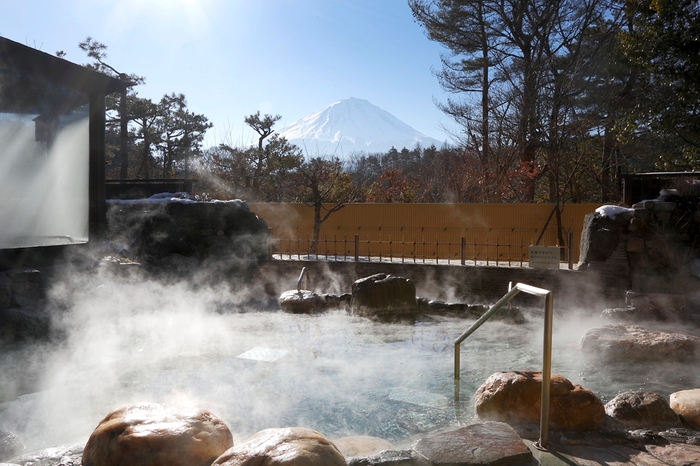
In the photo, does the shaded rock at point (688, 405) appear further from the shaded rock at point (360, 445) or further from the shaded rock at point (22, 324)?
the shaded rock at point (22, 324)

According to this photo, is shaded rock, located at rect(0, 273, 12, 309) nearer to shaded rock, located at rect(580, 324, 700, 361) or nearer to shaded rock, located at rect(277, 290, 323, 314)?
shaded rock, located at rect(277, 290, 323, 314)

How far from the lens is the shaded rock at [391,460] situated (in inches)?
120

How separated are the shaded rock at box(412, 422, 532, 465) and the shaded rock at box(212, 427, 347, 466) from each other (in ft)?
2.00

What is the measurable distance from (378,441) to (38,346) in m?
5.24

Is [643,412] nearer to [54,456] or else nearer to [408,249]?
[54,456]

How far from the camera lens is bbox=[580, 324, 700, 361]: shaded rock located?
619 cm

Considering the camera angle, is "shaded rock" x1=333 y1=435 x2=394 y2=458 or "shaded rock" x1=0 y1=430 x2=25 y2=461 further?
"shaded rock" x1=0 y1=430 x2=25 y2=461

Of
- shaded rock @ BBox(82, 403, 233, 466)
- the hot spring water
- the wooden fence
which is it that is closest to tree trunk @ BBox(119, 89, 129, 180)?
the wooden fence

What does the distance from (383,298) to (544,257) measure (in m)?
3.18

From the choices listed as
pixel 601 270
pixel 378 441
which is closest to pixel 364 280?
pixel 601 270

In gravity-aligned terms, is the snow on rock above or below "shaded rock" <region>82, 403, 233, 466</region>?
above

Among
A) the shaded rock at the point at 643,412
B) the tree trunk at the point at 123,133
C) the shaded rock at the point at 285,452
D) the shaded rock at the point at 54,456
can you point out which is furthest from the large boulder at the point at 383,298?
the tree trunk at the point at 123,133

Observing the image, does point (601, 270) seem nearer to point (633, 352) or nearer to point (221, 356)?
point (633, 352)

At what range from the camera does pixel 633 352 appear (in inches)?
247
